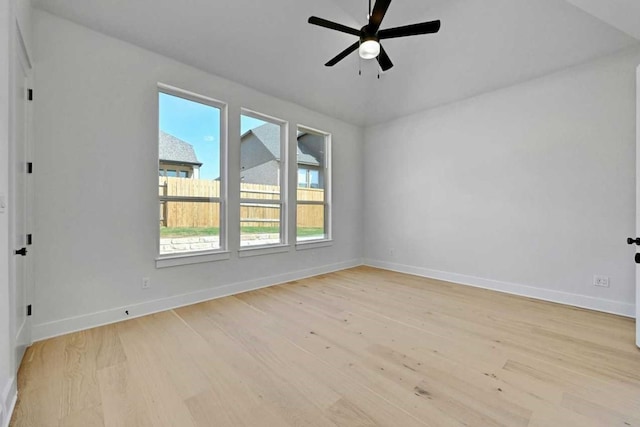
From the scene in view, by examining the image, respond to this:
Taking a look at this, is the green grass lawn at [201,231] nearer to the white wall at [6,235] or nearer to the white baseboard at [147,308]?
the white baseboard at [147,308]

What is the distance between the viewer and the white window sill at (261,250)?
12.9ft

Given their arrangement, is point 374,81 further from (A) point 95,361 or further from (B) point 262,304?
(A) point 95,361

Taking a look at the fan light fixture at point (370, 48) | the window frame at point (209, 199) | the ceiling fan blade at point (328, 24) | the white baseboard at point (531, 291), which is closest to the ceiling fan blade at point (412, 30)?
the fan light fixture at point (370, 48)

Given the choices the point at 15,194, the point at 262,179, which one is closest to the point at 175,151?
the point at 262,179

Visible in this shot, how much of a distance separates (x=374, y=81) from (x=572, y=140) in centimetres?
285

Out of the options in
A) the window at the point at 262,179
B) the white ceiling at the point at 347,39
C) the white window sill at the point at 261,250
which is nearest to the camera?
the white ceiling at the point at 347,39

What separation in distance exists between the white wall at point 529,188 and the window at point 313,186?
1300mm

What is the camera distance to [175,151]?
3375mm

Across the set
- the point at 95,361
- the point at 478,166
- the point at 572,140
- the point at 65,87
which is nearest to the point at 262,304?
the point at 95,361

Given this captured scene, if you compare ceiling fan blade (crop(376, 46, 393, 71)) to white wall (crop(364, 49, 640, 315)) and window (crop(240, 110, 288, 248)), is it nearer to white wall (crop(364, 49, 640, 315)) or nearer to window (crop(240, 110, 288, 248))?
window (crop(240, 110, 288, 248))

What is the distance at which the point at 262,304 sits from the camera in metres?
3.37

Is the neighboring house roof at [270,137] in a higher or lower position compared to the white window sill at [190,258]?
higher

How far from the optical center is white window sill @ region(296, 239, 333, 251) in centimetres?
468

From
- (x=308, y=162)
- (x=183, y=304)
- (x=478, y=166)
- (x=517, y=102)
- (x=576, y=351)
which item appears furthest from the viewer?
(x=308, y=162)
